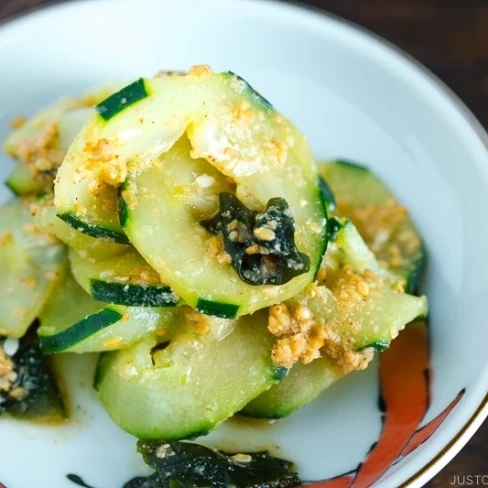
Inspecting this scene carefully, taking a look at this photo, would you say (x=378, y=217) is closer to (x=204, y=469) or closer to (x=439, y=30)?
(x=204, y=469)

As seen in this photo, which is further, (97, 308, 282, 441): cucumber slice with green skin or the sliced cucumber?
the sliced cucumber

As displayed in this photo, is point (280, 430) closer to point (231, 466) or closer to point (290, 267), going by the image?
point (231, 466)

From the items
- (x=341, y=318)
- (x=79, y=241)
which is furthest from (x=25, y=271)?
(x=341, y=318)

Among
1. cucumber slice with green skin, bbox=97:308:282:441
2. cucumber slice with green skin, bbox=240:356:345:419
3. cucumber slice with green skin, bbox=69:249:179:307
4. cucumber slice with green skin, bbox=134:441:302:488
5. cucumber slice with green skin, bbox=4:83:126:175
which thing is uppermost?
cucumber slice with green skin, bbox=4:83:126:175

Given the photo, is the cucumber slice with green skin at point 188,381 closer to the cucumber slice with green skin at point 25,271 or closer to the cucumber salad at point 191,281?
the cucumber salad at point 191,281

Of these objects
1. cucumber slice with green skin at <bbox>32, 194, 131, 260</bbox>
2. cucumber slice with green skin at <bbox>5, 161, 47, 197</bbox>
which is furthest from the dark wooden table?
cucumber slice with green skin at <bbox>32, 194, 131, 260</bbox>

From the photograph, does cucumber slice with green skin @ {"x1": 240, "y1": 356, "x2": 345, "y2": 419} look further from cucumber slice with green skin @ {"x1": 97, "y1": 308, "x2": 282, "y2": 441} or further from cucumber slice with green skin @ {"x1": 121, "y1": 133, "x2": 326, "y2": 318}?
cucumber slice with green skin @ {"x1": 121, "y1": 133, "x2": 326, "y2": 318}

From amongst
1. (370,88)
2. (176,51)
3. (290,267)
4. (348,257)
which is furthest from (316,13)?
(290,267)

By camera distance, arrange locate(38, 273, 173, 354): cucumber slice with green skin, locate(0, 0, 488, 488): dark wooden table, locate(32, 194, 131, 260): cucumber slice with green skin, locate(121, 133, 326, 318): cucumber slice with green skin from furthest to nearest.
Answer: locate(0, 0, 488, 488): dark wooden table < locate(32, 194, 131, 260): cucumber slice with green skin < locate(38, 273, 173, 354): cucumber slice with green skin < locate(121, 133, 326, 318): cucumber slice with green skin
